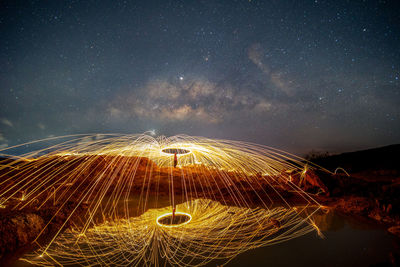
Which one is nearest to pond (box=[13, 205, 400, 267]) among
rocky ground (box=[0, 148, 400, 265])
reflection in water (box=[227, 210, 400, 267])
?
reflection in water (box=[227, 210, 400, 267])

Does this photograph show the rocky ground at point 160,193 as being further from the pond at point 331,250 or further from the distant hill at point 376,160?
the distant hill at point 376,160

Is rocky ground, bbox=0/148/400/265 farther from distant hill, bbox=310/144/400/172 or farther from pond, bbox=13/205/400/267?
distant hill, bbox=310/144/400/172

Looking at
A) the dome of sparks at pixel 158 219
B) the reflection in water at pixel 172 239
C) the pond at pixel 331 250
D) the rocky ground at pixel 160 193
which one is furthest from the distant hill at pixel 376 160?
the reflection in water at pixel 172 239

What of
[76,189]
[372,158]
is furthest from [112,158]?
[372,158]

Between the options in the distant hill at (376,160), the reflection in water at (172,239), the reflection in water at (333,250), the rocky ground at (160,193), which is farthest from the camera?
the distant hill at (376,160)

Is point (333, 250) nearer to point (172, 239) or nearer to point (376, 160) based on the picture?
point (172, 239)

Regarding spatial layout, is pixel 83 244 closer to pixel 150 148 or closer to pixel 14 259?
pixel 14 259

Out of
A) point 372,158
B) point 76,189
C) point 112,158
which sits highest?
point 112,158

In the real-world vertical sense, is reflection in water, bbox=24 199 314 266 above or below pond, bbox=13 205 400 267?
above
